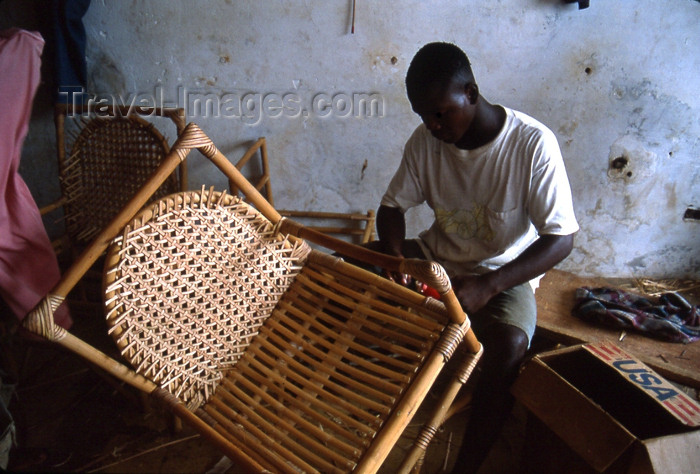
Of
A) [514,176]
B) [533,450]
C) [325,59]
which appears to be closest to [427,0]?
[325,59]

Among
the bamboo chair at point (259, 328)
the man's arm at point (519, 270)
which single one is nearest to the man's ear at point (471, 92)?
the man's arm at point (519, 270)

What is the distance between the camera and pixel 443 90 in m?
1.31

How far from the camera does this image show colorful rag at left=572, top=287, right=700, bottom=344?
172 centimetres

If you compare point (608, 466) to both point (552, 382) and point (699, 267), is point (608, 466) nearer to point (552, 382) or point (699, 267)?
point (552, 382)

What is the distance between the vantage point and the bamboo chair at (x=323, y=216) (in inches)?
84.7

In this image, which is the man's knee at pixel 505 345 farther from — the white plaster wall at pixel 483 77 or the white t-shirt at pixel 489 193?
the white plaster wall at pixel 483 77

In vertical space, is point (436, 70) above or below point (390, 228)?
above

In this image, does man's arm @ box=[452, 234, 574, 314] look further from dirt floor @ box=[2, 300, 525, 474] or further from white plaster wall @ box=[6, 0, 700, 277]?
white plaster wall @ box=[6, 0, 700, 277]

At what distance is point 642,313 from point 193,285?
1.62m

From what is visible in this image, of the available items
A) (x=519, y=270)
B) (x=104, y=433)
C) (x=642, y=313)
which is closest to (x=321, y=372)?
(x=519, y=270)

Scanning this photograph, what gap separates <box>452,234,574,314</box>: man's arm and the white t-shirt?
0.13ft

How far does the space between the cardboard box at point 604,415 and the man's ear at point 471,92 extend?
29.7 inches

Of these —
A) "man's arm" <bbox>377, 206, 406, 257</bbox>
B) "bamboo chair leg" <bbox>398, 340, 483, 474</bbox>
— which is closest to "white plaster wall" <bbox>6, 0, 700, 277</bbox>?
"man's arm" <bbox>377, 206, 406, 257</bbox>

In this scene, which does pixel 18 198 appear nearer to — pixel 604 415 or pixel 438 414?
pixel 438 414
